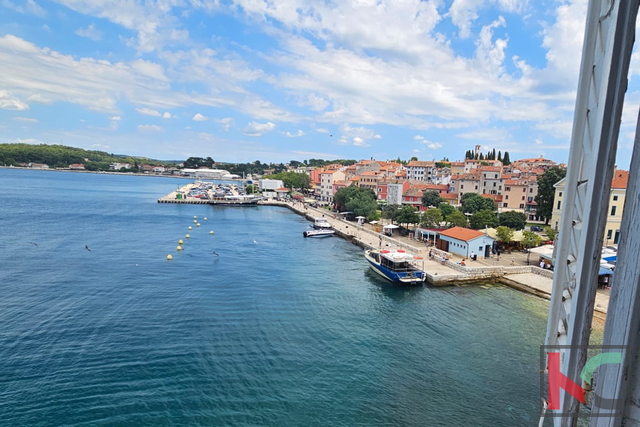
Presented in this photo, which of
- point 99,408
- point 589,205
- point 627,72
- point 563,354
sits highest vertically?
point 627,72

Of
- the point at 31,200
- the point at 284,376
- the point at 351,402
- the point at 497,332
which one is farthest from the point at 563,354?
the point at 31,200

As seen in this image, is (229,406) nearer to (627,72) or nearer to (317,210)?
(627,72)

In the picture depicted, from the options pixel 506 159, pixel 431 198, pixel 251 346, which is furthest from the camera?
pixel 506 159

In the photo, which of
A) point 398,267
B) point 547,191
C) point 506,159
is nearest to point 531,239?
point 398,267

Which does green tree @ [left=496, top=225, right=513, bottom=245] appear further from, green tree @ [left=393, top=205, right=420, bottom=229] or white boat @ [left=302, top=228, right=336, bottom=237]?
white boat @ [left=302, top=228, right=336, bottom=237]

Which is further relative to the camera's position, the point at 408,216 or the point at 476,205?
the point at 476,205

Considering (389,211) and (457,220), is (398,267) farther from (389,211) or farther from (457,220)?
(389,211)

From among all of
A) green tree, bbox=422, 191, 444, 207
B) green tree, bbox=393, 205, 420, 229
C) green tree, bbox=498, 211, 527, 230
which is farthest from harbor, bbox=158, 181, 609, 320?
green tree, bbox=422, 191, 444, 207

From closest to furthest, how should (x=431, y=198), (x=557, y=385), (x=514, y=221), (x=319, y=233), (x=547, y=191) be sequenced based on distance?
(x=557, y=385), (x=514, y=221), (x=319, y=233), (x=547, y=191), (x=431, y=198)

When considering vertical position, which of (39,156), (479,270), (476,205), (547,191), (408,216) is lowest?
(479,270)
